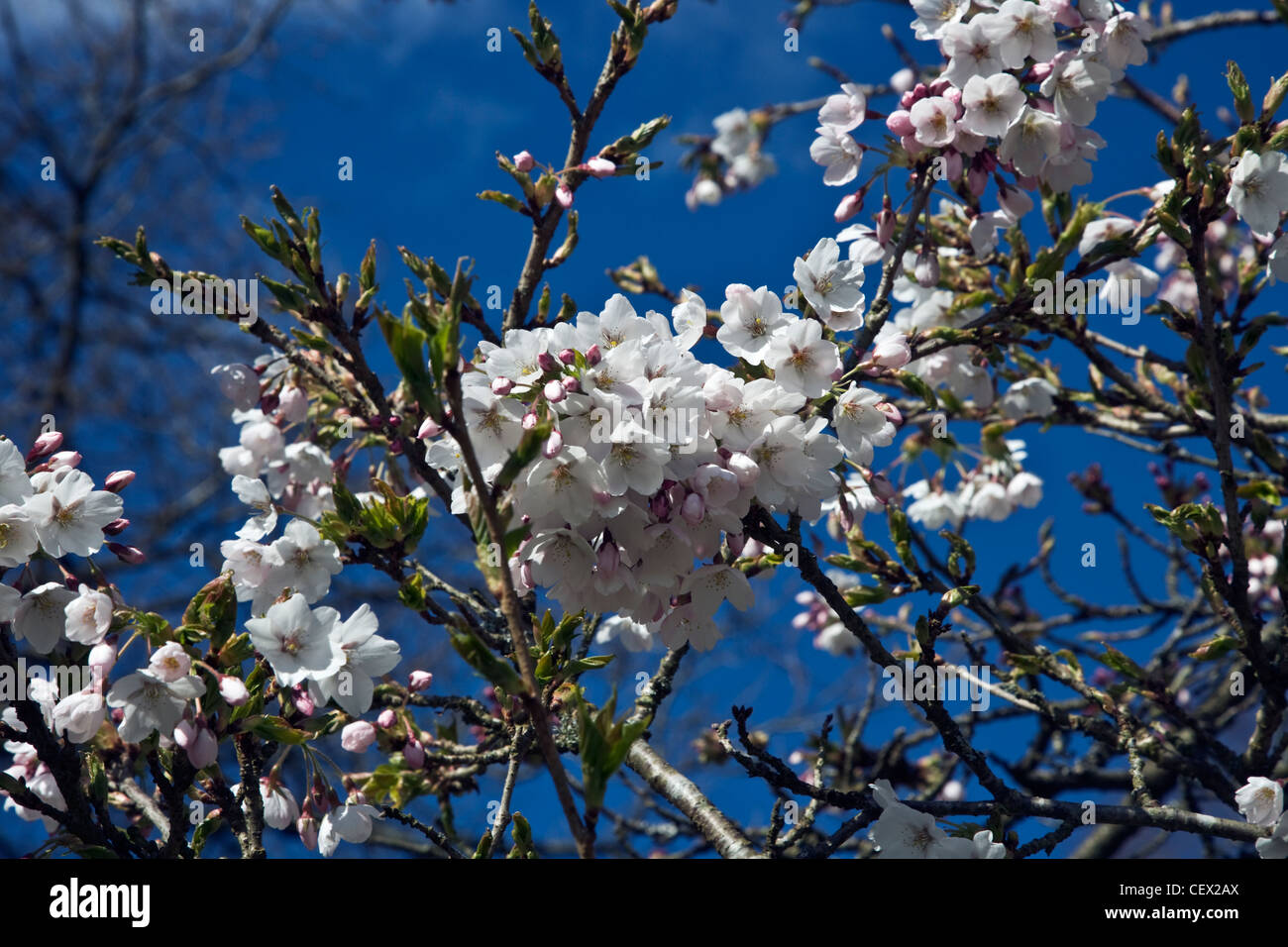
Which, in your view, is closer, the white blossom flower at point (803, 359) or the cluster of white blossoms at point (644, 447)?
the cluster of white blossoms at point (644, 447)

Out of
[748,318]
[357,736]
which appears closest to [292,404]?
[357,736]

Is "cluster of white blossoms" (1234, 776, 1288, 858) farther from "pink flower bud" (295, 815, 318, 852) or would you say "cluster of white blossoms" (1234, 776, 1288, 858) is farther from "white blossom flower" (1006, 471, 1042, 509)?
"pink flower bud" (295, 815, 318, 852)

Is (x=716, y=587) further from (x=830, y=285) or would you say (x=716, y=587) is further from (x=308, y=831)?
(x=308, y=831)

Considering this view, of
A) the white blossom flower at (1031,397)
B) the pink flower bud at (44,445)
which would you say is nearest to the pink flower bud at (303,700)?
the pink flower bud at (44,445)

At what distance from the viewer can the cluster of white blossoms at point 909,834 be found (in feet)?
5.48

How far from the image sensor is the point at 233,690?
1.67 m

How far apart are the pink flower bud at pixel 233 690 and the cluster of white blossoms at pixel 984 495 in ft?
7.88

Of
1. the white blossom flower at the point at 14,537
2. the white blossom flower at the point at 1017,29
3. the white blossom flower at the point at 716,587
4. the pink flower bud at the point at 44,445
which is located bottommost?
the white blossom flower at the point at 716,587

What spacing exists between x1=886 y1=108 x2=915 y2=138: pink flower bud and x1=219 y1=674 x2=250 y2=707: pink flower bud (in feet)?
5.54

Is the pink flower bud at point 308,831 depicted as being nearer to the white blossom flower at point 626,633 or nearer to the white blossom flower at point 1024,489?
the white blossom flower at point 626,633

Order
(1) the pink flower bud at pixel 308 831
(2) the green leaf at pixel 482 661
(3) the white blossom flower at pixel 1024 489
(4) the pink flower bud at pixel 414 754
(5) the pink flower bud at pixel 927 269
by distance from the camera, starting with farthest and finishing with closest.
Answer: (3) the white blossom flower at pixel 1024 489 → (5) the pink flower bud at pixel 927 269 → (4) the pink flower bud at pixel 414 754 → (1) the pink flower bud at pixel 308 831 → (2) the green leaf at pixel 482 661

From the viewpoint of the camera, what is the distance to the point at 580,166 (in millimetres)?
2242

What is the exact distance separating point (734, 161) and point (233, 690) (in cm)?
441
